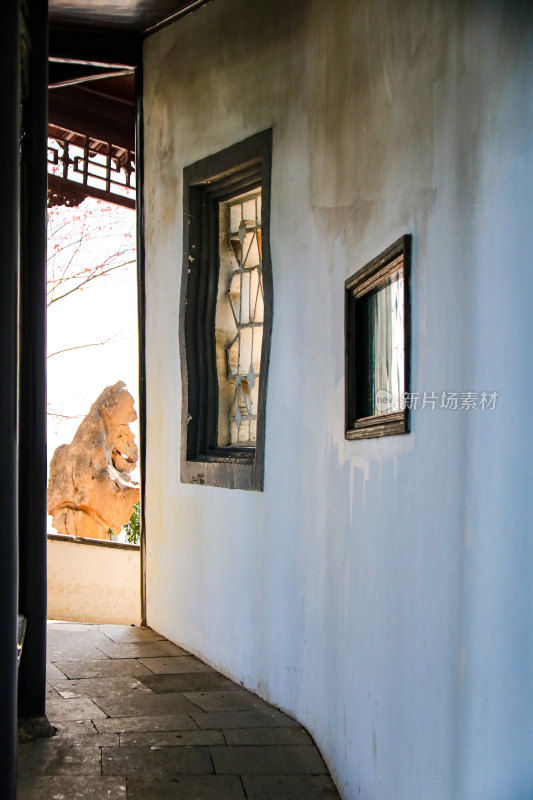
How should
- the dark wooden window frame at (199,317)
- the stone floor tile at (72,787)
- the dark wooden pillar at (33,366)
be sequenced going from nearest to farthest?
the stone floor tile at (72,787) < the dark wooden pillar at (33,366) < the dark wooden window frame at (199,317)

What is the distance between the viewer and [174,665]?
16.7 feet

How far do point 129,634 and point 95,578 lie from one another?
118 inches

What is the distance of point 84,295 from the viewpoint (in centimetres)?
1179

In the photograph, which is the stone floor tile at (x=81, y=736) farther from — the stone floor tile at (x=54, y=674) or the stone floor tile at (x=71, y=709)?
the stone floor tile at (x=54, y=674)

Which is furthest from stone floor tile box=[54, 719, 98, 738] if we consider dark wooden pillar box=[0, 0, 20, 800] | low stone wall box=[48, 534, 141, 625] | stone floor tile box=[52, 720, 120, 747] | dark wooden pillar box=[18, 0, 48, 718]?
low stone wall box=[48, 534, 141, 625]

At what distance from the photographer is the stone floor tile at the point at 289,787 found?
10.7 feet

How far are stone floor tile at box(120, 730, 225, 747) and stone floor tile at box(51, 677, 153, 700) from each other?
56 centimetres

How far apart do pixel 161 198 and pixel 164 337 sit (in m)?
0.90

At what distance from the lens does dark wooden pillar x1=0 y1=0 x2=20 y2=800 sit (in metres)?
2.33

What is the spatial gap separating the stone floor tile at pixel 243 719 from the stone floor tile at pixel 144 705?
0.12m

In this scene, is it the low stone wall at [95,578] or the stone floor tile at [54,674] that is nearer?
the stone floor tile at [54,674]

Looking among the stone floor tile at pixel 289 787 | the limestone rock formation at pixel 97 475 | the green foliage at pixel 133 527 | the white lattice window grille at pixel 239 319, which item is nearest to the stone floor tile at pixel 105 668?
the white lattice window grille at pixel 239 319

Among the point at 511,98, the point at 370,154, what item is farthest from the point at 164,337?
the point at 511,98

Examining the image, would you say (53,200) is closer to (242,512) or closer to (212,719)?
(242,512)
